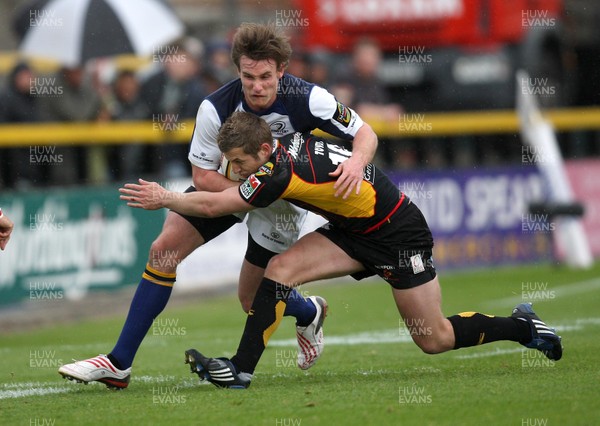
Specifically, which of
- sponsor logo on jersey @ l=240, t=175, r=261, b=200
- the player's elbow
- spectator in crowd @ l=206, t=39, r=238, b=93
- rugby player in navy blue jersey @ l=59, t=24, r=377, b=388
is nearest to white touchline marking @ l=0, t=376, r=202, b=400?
rugby player in navy blue jersey @ l=59, t=24, r=377, b=388

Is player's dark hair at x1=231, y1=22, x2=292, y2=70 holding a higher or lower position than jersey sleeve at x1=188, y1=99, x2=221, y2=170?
higher

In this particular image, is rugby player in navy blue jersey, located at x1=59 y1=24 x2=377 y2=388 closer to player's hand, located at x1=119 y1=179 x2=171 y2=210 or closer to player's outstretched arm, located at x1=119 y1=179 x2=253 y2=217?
player's outstretched arm, located at x1=119 y1=179 x2=253 y2=217

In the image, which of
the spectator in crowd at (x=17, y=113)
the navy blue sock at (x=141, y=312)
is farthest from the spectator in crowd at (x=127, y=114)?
the navy blue sock at (x=141, y=312)

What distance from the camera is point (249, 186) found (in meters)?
6.54

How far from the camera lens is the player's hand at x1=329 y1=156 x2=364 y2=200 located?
6.65 meters

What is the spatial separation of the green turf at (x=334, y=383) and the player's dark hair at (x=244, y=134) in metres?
1.35

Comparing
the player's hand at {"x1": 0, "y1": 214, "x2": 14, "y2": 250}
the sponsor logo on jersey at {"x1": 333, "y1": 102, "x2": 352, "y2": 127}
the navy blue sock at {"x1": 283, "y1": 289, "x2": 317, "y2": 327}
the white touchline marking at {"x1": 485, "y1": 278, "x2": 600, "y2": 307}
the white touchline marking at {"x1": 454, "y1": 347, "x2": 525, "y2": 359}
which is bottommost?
the white touchline marking at {"x1": 485, "y1": 278, "x2": 600, "y2": 307}

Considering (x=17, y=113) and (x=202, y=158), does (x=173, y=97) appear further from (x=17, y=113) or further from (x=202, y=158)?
(x=202, y=158)

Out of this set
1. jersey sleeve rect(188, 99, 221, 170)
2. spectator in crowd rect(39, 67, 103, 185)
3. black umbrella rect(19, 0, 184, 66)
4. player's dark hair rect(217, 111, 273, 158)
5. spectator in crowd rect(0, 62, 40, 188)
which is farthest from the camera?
spectator in crowd rect(39, 67, 103, 185)

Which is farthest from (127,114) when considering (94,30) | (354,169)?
(354,169)

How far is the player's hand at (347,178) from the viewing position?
665 cm

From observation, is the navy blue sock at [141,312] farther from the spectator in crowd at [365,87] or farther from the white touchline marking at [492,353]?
the spectator in crowd at [365,87]

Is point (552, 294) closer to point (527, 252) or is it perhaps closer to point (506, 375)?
point (527, 252)

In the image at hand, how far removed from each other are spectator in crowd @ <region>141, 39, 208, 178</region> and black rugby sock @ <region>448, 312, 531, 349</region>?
7493 mm
